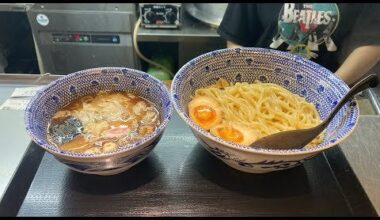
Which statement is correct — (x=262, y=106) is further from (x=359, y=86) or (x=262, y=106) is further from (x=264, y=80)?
(x=359, y=86)

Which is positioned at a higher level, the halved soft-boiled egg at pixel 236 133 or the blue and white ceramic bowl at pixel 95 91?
the blue and white ceramic bowl at pixel 95 91

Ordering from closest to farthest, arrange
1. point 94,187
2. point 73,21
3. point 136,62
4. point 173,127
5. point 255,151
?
point 255,151, point 94,187, point 173,127, point 73,21, point 136,62

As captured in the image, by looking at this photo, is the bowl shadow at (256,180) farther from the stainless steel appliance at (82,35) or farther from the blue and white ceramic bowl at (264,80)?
the stainless steel appliance at (82,35)

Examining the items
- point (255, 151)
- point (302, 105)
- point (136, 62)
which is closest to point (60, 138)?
point (255, 151)

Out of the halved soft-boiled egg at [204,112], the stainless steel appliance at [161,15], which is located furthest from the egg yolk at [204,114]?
the stainless steel appliance at [161,15]

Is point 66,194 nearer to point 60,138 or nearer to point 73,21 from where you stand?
point 60,138

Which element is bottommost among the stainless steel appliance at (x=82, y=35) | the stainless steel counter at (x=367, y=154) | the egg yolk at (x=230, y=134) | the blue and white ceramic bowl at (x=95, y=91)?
the stainless steel appliance at (x=82, y=35)
